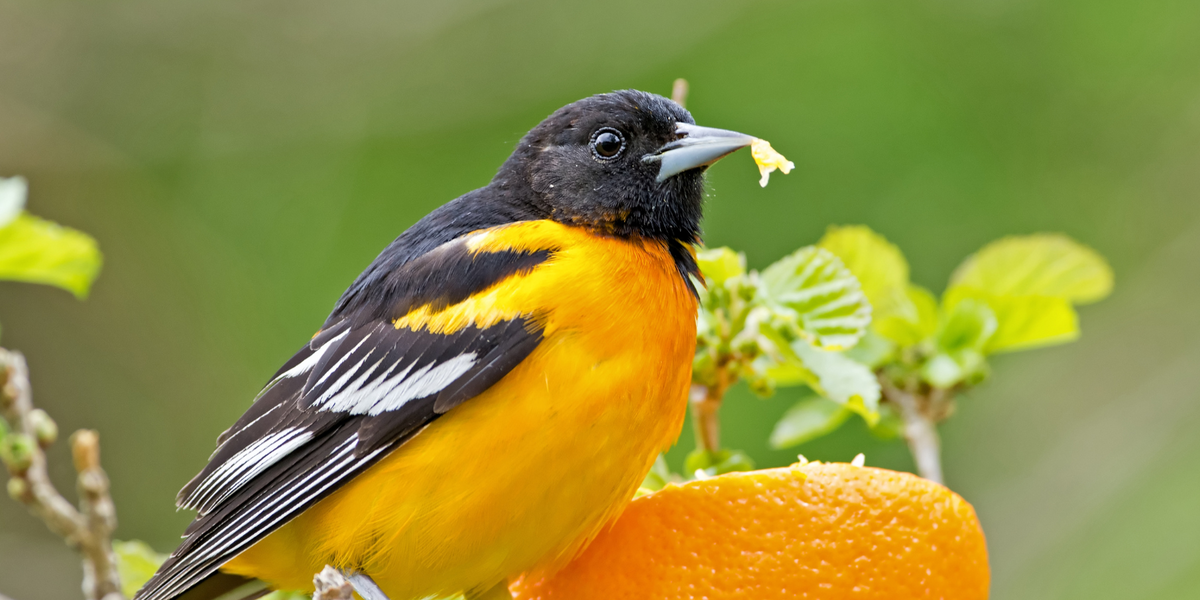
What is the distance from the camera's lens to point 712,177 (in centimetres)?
445

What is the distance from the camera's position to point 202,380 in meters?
6.59

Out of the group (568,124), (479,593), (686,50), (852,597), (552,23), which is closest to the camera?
(852,597)

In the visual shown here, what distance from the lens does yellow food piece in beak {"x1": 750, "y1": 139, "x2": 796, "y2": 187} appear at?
1.83 meters

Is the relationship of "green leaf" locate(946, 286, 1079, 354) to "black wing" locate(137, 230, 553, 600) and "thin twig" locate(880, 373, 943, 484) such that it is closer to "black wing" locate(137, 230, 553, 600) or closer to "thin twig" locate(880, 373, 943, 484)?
"thin twig" locate(880, 373, 943, 484)

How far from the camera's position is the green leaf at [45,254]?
226cm

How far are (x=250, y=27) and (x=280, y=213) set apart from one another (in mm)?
1360

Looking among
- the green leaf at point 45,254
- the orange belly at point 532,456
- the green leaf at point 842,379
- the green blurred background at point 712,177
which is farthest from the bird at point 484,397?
the green blurred background at point 712,177

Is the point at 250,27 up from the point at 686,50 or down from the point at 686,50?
up

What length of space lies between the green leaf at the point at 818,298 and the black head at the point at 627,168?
293mm

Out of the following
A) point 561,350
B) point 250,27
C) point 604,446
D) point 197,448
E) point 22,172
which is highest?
point 250,27

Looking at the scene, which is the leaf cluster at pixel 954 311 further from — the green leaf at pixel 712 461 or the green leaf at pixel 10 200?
the green leaf at pixel 10 200

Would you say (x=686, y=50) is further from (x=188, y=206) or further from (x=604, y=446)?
(x=604, y=446)

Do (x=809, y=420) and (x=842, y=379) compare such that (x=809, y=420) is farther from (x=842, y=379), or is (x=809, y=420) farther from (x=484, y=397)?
(x=484, y=397)

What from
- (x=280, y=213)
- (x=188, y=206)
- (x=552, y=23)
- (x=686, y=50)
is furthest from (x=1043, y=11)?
(x=188, y=206)
